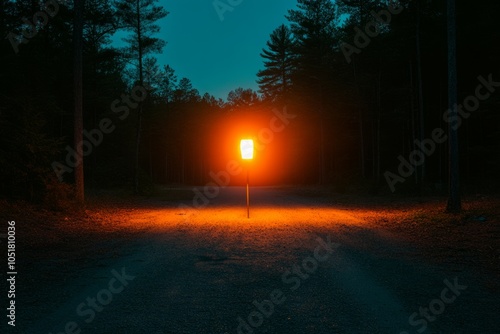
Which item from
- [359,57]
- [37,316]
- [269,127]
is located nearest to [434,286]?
[37,316]

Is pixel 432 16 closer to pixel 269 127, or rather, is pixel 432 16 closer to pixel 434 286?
pixel 434 286

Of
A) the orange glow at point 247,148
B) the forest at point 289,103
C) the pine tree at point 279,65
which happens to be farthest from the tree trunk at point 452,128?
the pine tree at point 279,65

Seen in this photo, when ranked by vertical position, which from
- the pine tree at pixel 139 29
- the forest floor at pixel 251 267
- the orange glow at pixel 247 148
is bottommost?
the forest floor at pixel 251 267

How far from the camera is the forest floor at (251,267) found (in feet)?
17.3

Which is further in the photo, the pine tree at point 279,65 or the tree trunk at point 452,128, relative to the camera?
the pine tree at point 279,65

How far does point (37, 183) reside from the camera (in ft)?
54.4

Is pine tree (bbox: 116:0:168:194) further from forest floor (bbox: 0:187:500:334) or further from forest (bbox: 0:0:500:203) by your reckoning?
forest floor (bbox: 0:187:500:334)

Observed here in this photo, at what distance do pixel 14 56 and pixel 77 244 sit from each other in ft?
67.1

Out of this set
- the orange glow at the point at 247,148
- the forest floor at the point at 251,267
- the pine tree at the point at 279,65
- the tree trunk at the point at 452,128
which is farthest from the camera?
the pine tree at the point at 279,65

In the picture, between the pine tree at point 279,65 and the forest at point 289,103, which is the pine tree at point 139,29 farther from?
the pine tree at point 279,65

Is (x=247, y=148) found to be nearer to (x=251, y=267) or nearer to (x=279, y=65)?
(x=251, y=267)

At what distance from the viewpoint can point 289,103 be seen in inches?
2190

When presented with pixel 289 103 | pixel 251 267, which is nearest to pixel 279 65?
pixel 289 103

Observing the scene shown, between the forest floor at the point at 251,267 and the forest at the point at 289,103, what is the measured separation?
13.9ft
